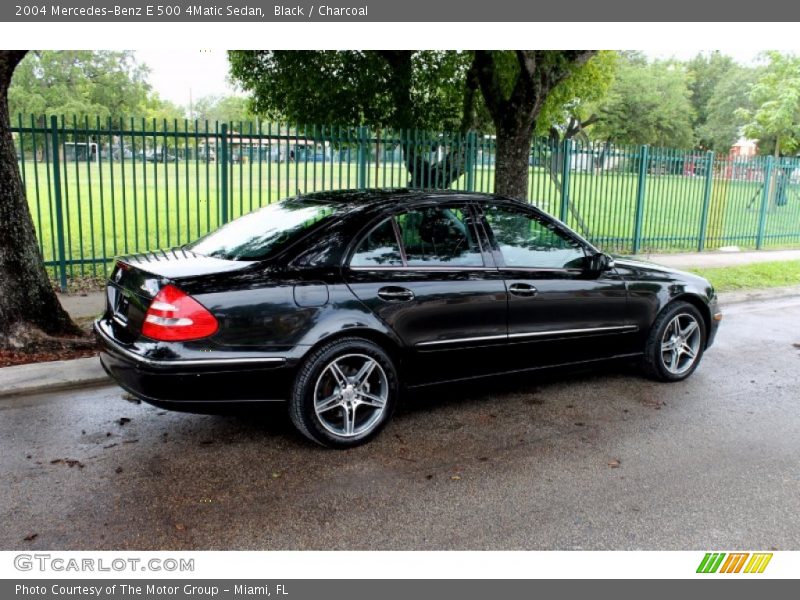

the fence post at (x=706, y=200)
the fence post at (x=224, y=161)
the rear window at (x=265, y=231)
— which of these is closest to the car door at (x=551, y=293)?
the rear window at (x=265, y=231)

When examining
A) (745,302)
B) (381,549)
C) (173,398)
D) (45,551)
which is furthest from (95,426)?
(745,302)

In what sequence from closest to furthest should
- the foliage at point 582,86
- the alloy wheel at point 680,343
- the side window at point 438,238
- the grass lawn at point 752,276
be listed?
the side window at point 438,238, the alloy wheel at point 680,343, the grass lawn at point 752,276, the foliage at point 582,86

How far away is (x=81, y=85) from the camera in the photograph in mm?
57031

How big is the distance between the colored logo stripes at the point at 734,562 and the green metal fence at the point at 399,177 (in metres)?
7.37

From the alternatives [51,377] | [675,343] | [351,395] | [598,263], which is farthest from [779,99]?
[51,377]

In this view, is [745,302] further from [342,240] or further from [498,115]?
[342,240]

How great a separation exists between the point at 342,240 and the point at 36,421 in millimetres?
2495

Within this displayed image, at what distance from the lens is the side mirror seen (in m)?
5.72

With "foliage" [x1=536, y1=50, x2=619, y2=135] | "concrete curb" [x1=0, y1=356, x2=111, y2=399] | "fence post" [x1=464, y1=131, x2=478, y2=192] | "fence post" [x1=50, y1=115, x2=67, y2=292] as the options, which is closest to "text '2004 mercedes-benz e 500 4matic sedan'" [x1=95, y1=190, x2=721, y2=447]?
"concrete curb" [x1=0, y1=356, x2=111, y2=399]

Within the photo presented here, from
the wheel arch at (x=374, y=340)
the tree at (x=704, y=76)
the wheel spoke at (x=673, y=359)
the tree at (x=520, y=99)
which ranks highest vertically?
the tree at (x=704, y=76)

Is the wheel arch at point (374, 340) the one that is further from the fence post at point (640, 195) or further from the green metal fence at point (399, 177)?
the fence post at point (640, 195)

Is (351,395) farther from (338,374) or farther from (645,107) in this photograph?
(645,107)

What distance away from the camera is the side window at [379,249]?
4.74 meters

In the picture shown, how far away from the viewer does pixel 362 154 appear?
1074 cm
